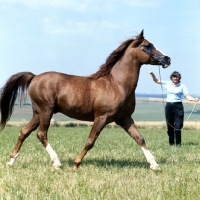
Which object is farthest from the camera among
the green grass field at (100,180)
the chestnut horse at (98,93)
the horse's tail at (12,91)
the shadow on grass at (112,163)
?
the horse's tail at (12,91)

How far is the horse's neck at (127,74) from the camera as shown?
7.84 m

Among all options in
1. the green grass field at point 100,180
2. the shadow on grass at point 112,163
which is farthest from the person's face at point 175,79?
the shadow on grass at point 112,163

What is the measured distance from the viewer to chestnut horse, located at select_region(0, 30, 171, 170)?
25.1 ft

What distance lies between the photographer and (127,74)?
311 inches

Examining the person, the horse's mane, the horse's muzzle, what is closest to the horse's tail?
the horse's mane

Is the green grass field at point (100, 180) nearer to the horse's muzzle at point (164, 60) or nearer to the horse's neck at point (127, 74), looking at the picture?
the horse's neck at point (127, 74)

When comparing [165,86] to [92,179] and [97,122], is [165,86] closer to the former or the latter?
[97,122]

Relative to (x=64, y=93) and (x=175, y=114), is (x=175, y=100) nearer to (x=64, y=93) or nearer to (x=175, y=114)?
(x=175, y=114)

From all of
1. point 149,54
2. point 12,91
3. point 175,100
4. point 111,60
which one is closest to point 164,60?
point 149,54

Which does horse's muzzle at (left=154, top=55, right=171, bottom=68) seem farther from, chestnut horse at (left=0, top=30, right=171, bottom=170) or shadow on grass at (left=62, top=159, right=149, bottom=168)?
shadow on grass at (left=62, top=159, right=149, bottom=168)

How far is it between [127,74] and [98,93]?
692 mm

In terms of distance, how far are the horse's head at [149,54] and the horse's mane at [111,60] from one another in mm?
233

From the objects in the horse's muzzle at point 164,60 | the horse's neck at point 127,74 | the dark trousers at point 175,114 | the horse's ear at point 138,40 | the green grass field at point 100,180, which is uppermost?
the horse's ear at point 138,40

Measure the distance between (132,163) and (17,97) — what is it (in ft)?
9.04
